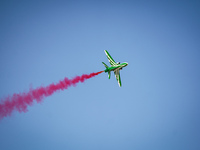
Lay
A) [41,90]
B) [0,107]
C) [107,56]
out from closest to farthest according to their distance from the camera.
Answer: [0,107] → [41,90] → [107,56]

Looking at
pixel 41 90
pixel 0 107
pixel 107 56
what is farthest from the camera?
pixel 107 56

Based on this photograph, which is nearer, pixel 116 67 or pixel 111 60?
pixel 116 67

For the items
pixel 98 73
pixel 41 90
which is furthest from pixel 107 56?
pixel 41 90

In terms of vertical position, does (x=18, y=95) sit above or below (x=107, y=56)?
below

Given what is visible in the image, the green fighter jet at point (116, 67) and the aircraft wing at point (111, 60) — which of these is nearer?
the green fighter jet at point (116, 67)

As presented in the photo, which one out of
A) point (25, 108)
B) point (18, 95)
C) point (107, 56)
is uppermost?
point (107, 56)

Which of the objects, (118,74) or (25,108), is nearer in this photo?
(25,108)

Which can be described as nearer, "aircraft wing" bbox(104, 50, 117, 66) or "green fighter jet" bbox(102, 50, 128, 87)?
"green fighter jet" bbox(102, 50, 128, 87)

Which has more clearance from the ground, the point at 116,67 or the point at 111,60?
the point at 111,60

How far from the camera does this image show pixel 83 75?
6812 centimetres

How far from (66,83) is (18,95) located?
42.9 ft

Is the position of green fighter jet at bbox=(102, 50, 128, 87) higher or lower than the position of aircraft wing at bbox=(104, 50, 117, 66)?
lower

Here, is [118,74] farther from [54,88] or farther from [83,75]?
[54,88]

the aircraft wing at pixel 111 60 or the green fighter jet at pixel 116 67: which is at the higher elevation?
the aircraft wing at pixel 111 60
